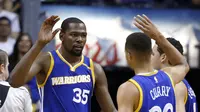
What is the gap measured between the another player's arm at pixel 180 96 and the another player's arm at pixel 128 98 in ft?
2.80

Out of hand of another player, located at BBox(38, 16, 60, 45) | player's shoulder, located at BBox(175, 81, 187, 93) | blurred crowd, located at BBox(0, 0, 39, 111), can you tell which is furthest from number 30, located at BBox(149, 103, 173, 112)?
blurred crowd, located at BBox(0, 0, 39, 111)

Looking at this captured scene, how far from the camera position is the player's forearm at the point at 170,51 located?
693 centimetres

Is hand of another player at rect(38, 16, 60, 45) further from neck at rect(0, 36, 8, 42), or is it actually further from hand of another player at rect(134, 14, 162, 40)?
neck at rect(0, 36, 8, 42)

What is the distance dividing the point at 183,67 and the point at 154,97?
63 cm

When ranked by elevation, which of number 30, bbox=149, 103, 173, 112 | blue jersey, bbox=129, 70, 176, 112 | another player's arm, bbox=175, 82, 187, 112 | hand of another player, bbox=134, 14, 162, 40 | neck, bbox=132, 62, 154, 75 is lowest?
another player's arm, bbox=175, 82, 187, 112

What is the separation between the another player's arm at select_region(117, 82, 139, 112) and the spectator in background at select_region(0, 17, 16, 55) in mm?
5368

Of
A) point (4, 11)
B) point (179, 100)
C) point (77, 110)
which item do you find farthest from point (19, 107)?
point (4, 11)

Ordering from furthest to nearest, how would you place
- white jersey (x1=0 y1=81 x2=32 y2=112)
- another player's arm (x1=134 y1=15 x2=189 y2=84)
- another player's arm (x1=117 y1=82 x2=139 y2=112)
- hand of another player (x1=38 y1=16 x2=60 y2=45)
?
white jersey (x1=0 y1=81 x2=32 y2=112), hand of another player (x1=38 y1=16 x2=60 y2=45), another player's arm (x1=134 y1=15 x2=189 y2=84), another player's arm (x1=117 y1=82 x2=139 y2=112)

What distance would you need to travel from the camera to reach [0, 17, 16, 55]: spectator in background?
11742 mm

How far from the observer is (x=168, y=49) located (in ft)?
23.0

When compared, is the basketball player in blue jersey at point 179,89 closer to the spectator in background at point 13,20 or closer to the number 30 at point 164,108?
the number 30 at point 164,108

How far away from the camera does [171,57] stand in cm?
709

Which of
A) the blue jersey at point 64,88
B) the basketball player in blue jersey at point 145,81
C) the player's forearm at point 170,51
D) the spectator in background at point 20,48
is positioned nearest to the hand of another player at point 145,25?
the basketball player in blue jersey at point 145,81

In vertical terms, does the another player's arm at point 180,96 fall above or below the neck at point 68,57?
below
